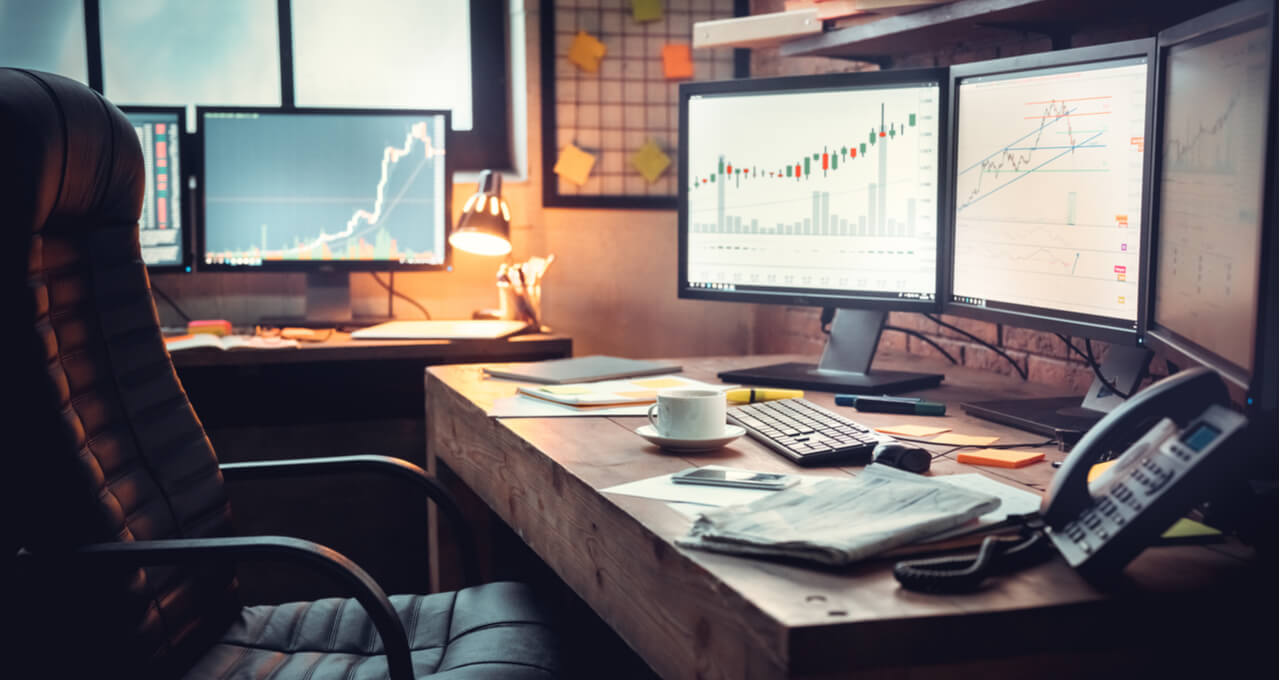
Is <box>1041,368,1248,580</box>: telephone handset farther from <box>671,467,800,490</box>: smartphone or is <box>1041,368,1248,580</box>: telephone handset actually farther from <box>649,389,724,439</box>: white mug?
<box>649,389,724,439</box>: white mug

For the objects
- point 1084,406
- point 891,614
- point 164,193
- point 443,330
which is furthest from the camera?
point 164,193

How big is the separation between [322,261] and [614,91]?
2.67 ft

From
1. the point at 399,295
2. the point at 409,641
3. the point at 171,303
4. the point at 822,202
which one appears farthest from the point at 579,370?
the point at 171,303

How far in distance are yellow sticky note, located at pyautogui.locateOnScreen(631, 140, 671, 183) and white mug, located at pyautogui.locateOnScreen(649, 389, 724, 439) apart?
1.60 meters

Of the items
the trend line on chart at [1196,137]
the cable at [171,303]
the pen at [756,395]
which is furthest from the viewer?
the cable at [171,303]

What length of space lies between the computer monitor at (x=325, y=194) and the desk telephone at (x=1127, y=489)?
74.2 inches

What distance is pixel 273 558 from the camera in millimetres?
1048

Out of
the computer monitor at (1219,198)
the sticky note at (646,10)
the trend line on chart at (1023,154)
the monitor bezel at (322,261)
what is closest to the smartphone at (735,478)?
the computer monitor at (1219,198)

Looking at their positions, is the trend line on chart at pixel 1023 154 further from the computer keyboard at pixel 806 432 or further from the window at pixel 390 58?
the window at pixel 390 58

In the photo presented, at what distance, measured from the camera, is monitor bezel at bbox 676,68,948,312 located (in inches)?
64.2

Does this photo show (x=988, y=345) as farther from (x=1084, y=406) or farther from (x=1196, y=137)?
(x=1196, y=137)

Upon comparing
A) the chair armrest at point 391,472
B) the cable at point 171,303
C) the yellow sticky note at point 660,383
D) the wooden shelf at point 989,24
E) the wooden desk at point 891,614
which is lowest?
the chair armrest at point 391,472

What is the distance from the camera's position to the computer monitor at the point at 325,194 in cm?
246

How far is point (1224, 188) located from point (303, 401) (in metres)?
1.79
